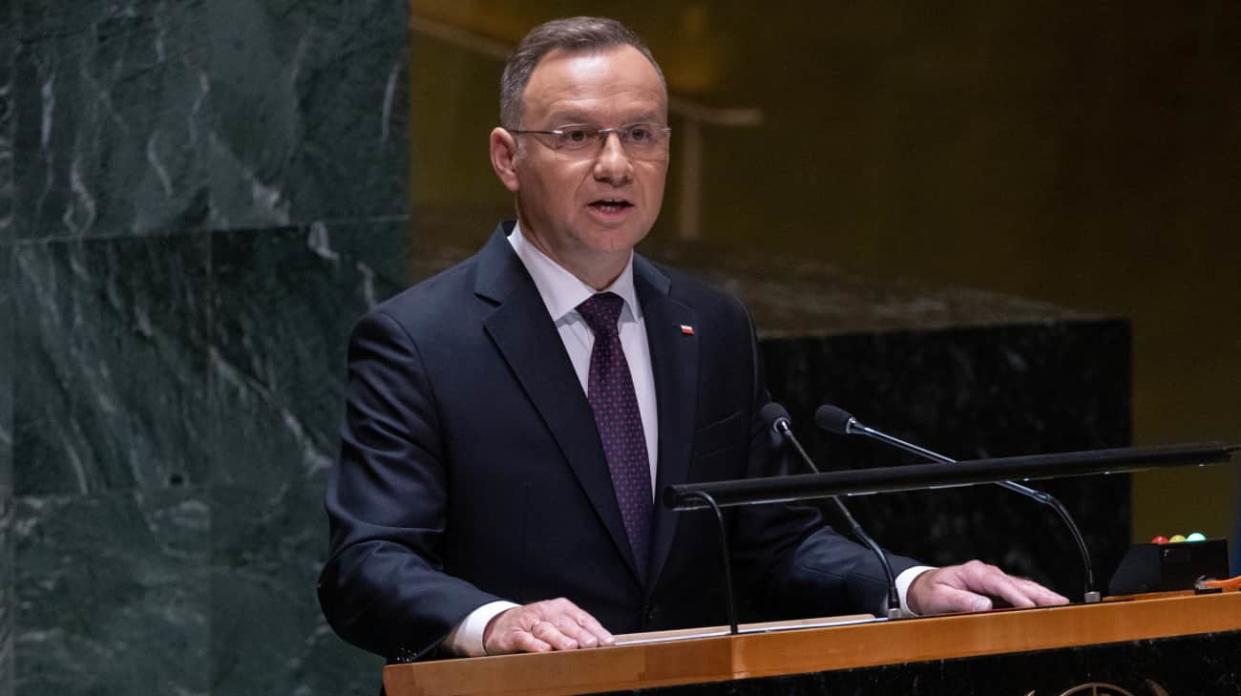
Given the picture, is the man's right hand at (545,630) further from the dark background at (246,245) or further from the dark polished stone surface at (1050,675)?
the dark background at (246,245)

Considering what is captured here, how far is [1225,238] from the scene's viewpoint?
19.0ft

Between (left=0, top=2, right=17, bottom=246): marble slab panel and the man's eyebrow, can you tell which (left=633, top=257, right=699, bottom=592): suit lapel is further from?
(left=0, top=2, right=17, bottom=246): marble slab panel

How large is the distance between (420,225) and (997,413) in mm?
1639

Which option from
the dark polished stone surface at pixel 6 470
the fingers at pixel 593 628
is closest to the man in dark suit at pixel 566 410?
the fingers at pixel 593 628

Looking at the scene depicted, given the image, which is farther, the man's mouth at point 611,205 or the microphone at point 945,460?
the man's mouth at point 611,205

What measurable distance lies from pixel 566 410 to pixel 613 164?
Result: 393 mm

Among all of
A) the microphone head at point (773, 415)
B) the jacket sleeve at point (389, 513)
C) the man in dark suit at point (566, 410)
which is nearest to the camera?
the jacket sleeve at point (389, 513)

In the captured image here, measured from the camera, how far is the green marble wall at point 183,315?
534 centimetres

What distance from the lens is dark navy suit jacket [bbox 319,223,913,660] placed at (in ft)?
10.1

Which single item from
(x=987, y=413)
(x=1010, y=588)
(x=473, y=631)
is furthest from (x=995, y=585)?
(x=987, y=413)

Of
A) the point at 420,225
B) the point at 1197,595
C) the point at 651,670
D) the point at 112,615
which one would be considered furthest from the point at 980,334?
the point at 651,670

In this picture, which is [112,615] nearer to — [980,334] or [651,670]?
[980,334]

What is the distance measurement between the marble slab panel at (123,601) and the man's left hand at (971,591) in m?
2.88

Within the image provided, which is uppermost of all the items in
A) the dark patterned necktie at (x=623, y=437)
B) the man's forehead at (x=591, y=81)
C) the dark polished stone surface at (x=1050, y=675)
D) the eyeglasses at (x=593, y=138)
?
the man's forehead at (x=591, y=81)
